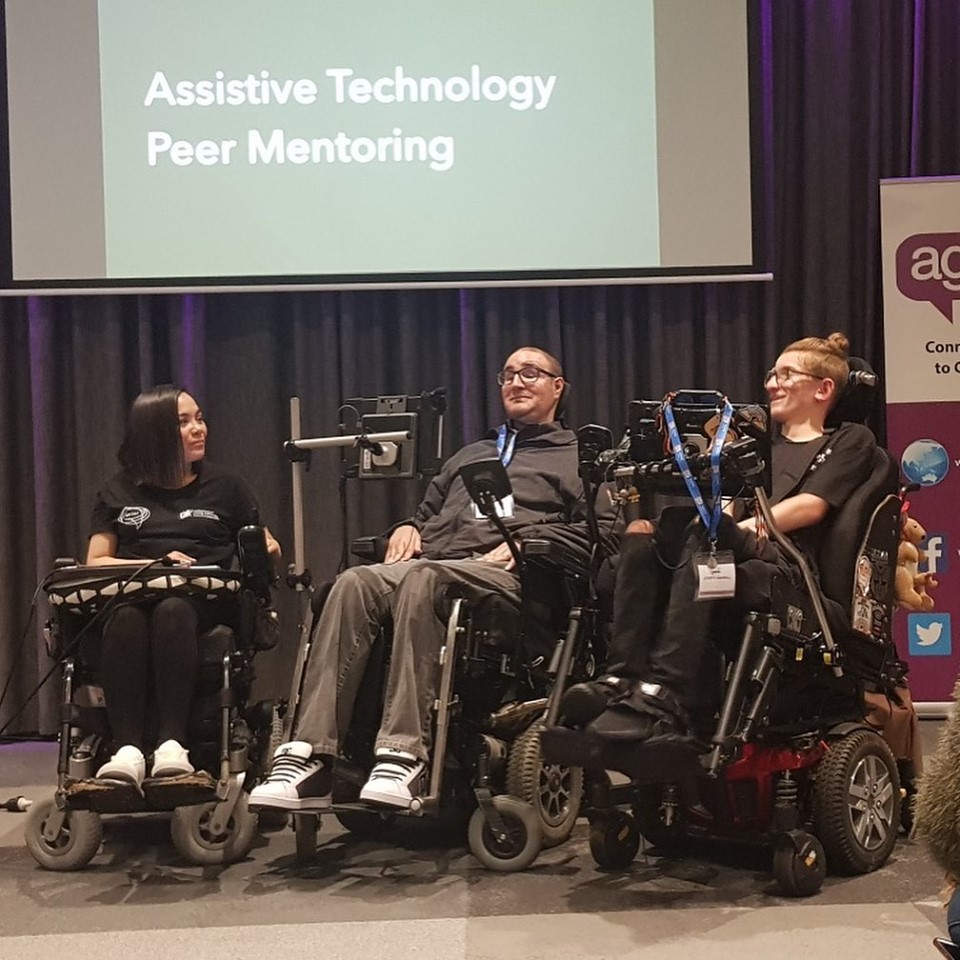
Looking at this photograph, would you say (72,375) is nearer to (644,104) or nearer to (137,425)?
(137,425)

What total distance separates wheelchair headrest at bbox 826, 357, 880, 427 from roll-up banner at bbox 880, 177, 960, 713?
1387 millimetres

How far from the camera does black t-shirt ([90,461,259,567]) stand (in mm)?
3570

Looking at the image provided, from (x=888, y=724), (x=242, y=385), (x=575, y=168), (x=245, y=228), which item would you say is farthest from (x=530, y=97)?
(x=888, y=724)

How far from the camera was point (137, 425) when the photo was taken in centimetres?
360

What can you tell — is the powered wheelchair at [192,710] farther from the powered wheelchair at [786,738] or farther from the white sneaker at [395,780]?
the powered wheelchair at [786,738]

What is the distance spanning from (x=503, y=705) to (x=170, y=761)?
2.59 ft

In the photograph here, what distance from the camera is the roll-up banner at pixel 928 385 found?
4.75m

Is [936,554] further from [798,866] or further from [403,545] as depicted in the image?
[798,866]

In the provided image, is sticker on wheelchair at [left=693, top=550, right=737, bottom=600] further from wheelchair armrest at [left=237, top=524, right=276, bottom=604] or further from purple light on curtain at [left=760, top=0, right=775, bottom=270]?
purple light on curtain at [left=760, top=0, right=775, bottom=270]

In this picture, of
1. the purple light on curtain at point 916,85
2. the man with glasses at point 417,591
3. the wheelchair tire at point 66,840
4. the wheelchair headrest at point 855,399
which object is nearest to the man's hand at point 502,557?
the man with glasses at point 417,591

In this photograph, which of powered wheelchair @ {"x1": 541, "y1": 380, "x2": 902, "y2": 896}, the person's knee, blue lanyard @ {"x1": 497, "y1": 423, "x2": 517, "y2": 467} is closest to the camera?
powered wheelchair @ {"x1": 541, "y1": 380, "x2": 902, "y2": 896}

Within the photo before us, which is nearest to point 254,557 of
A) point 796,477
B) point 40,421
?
point 796,477

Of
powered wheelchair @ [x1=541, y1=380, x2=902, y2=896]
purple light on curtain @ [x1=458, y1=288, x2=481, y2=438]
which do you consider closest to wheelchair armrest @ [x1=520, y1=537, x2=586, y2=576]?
powered wheelchair @ [x1=541, y1=380, x2=902, y2=896]

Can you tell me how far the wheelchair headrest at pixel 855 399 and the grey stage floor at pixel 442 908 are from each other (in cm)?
106
